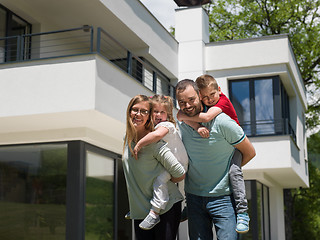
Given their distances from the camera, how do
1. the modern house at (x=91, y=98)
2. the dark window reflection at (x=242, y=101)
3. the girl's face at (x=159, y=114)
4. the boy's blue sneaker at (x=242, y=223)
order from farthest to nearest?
the dark window reflection at (x=242, y=101)
the modern house at (x=91, y=98)
the girl's face at (x=159, y=114)
the boy's blue sneaker at (x=242, y=223)

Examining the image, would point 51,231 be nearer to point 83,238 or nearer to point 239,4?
point 83,238

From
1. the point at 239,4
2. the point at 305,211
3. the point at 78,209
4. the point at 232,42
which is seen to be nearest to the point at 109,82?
the point at 78,209

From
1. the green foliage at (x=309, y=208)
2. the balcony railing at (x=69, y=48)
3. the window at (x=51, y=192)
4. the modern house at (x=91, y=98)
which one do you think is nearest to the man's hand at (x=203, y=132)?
the modern house at (x=91, y=98)

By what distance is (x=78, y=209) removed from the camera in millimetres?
9852

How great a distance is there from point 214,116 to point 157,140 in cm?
43

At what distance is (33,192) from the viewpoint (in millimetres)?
10219

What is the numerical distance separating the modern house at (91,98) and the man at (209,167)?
4985 millimetres

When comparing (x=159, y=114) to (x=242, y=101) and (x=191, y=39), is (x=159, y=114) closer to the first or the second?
(x=242, y=101)

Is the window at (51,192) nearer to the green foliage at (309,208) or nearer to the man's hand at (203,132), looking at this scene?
the man's hand at (203,132)

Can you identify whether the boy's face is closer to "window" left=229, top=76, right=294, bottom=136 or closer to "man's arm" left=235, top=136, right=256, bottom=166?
"man's arm" left=235, top=136, right=256, bottom=166

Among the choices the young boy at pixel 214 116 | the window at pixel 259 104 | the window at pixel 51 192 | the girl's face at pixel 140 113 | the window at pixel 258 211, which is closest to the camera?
the young boy at pixel 214 116

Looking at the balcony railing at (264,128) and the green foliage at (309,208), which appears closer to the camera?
the balcony railing at (264,128)

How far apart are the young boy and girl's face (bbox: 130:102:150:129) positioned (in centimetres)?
28

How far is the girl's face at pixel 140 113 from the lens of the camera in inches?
139
